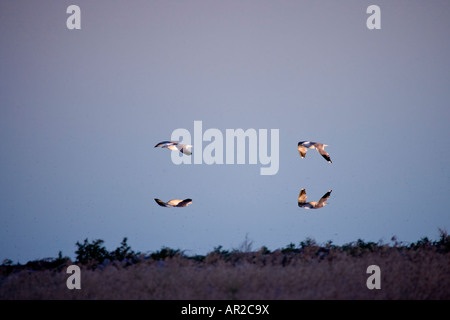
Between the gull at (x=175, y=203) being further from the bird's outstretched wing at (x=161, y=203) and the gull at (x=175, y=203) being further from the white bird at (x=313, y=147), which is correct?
the white bird at (x=313, y=147)

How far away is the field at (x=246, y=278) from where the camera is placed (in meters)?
7.34

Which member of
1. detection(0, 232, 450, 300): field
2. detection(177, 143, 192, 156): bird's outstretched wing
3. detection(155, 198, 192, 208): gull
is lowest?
detection(0, 232, 450, 300): field

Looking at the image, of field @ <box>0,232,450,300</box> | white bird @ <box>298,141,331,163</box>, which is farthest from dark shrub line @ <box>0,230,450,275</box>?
white bird @ <box>298,141,331,163</box>

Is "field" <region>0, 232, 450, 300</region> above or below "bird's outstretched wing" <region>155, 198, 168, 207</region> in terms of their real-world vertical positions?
below

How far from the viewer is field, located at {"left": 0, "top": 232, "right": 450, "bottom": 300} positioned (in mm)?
7340

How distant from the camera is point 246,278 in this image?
310 inches

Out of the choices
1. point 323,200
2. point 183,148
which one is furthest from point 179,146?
point 323,200

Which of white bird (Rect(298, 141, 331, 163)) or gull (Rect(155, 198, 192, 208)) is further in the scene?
gull (Rect(155, 198, 192, 208))

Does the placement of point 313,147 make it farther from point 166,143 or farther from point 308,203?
point 166,143

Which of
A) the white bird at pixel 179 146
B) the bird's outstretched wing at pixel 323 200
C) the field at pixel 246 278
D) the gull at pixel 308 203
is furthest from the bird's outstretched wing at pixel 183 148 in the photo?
the bird's outstretched wing at pixel 323 200

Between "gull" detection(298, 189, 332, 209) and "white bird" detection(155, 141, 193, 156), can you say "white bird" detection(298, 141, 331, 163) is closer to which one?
"gull" detection(298, 189, 332, 209)

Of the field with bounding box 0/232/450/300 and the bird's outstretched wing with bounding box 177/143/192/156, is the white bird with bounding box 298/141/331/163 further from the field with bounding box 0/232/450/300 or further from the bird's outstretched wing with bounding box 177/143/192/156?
the bird's outstretched wing with bounding box 177/143/192/156
